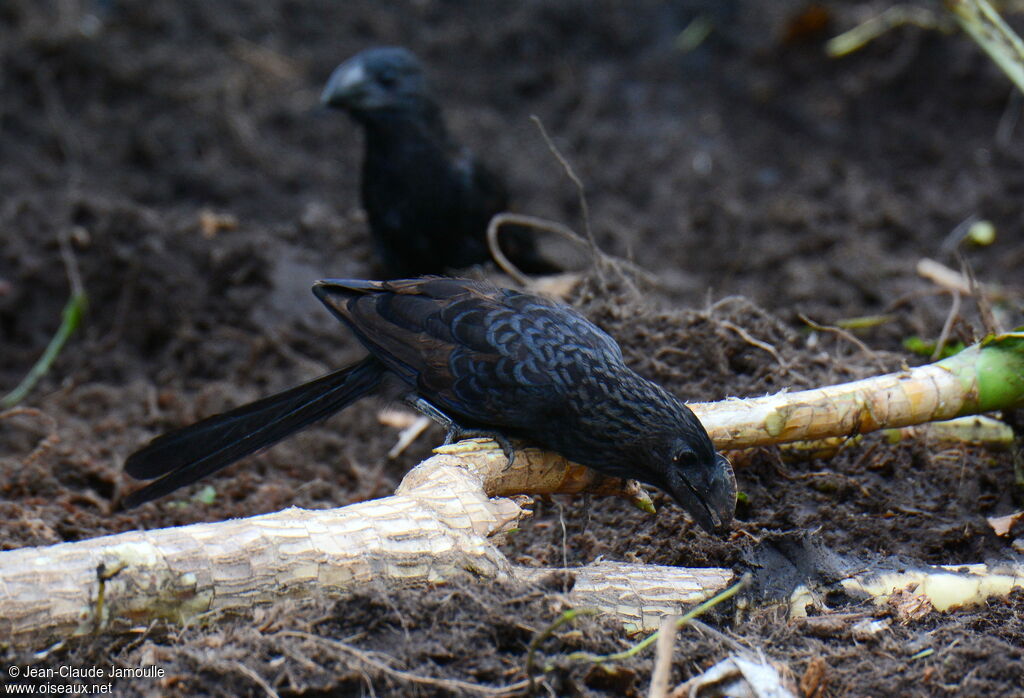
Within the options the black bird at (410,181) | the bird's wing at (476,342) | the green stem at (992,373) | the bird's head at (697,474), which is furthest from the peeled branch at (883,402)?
the black bird at (410,181)

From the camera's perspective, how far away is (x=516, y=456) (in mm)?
2914

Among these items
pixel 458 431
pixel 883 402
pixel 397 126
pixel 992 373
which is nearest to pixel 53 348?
pixel 397 126

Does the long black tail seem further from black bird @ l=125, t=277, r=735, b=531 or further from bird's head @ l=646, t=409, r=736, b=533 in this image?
bird's head @ l=646, t=409, r=736, b=533

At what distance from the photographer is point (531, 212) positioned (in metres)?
6.03

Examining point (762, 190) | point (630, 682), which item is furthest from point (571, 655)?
point (762, 190)

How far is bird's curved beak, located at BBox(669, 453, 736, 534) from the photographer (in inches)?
104

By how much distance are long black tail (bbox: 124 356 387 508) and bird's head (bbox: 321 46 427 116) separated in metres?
2.20

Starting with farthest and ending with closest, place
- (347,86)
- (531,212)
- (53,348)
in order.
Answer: (531,212) → (347,86) → (53,348)

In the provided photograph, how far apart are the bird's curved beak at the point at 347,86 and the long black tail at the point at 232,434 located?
218 centimetres

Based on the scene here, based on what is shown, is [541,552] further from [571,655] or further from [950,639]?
[950,639]

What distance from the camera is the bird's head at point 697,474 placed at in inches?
104

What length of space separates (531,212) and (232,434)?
127 inches

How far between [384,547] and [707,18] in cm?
584

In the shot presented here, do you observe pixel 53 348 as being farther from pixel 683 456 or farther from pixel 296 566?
pixel 683 456
